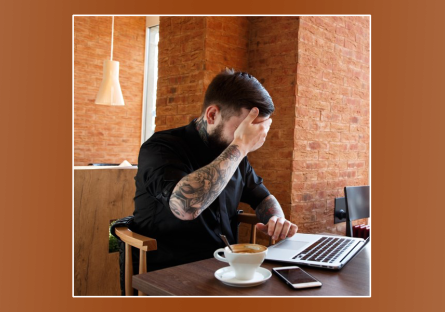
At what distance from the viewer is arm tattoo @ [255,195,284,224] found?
1.65 metres

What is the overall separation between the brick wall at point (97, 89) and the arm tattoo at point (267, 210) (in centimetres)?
446

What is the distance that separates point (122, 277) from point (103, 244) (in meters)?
0.63

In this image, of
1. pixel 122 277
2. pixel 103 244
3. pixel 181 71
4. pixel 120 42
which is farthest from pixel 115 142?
pixel 122 277

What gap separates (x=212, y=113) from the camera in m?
1.52

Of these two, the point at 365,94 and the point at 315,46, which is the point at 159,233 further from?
the point at 365,94

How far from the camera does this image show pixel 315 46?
2.61m

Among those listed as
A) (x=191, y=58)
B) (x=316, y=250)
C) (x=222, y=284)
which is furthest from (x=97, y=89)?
(x=222, y=284)

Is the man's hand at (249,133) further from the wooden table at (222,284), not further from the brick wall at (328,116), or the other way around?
the brick wall at (328,116)

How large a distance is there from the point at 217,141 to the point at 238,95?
0.20 metres

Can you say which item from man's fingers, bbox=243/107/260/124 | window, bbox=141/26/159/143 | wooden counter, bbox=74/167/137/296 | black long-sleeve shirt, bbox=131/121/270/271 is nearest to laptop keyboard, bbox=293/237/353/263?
black long-sleeve shirt, bbox=131/121/270/271

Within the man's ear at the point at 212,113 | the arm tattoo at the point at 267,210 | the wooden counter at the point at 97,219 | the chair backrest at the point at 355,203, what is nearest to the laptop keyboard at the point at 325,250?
the arm tattoo at the point at 267,210

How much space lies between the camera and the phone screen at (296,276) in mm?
987

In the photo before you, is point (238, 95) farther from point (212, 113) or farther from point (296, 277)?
point (296, 277)

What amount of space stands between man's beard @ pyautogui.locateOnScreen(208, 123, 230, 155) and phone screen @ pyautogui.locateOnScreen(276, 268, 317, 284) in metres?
0.61
